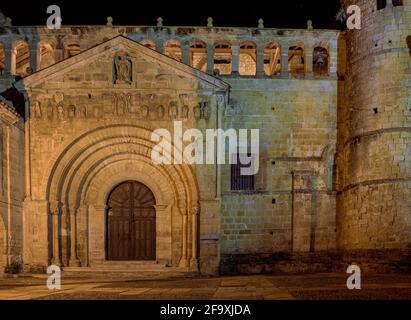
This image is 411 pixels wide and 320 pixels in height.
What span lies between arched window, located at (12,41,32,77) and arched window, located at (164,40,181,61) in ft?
16.6

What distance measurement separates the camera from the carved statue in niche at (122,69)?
16391mm

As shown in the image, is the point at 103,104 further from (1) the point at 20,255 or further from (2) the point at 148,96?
(1) the point at 20,255

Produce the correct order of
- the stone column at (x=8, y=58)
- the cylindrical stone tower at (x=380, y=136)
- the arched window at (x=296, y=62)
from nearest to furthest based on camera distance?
the cylindrical stone tower at (x=380, y=136)
the stone column at (x=8, y=58)
the arched window at (x=296, y=62)

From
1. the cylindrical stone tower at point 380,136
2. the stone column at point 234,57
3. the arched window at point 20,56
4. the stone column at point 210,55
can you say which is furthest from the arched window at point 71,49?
the cylindrical stone tower at point 380,136

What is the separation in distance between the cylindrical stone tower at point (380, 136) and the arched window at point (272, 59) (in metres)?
3.04

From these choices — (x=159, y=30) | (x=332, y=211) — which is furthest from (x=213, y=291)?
(x=159, y=30)

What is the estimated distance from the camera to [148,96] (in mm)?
16531

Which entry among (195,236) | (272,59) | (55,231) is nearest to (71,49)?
(55,231)

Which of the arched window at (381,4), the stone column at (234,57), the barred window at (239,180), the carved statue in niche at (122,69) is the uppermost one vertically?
the arched window at (381,4)

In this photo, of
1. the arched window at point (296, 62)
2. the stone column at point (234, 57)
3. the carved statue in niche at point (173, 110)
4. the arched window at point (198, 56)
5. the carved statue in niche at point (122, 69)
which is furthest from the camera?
the arched window at point (296, 62)

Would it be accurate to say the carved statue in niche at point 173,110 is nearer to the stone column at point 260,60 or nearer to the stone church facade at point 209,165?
the stone church facade at point 209,165

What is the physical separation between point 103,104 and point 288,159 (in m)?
6.68

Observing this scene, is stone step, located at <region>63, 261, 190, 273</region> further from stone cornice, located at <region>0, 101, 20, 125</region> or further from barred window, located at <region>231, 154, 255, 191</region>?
stone cornice, located at <region>0, 101, 20, 125</region>

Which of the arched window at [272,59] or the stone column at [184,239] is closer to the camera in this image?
the stone column at [184,239]
